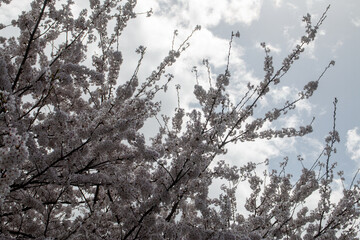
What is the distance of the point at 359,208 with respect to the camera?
21.9 ft

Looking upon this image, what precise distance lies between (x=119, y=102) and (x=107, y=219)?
7.93 ft

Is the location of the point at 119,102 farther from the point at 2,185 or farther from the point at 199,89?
the point at 2,185

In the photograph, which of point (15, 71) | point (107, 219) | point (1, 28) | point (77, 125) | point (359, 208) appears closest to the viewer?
point (77, 125)

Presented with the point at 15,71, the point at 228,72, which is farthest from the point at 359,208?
the point at 15,71

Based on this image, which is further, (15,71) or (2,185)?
A: (15,71)

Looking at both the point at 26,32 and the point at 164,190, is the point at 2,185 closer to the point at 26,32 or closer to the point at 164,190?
the point at 164,190

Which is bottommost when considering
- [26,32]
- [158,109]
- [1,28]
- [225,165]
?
[225,165]

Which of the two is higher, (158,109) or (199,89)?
(199,89)

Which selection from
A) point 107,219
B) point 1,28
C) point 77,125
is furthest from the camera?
point 1,28

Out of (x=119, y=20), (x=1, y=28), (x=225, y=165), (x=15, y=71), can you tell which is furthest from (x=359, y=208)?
(x=1, y=28)

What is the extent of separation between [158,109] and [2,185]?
3.35 meters

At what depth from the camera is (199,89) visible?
20.5ft

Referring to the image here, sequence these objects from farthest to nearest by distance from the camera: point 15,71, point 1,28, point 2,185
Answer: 1. point 1,28
2. point 15,71
3. point 2,185

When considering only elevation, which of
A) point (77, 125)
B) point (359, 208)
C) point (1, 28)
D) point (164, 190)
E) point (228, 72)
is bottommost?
point (359, 208)
